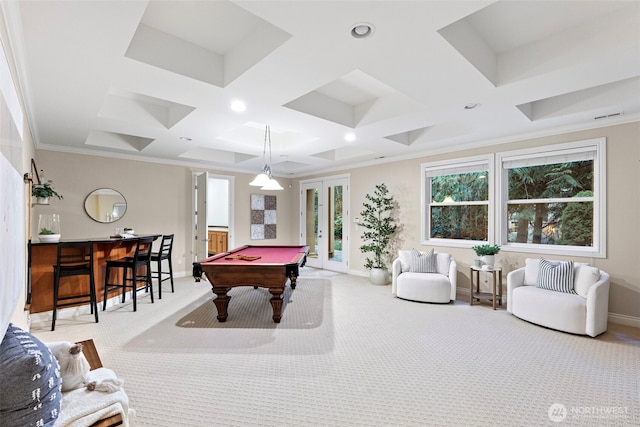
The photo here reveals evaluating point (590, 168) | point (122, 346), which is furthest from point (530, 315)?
point (122, 346)

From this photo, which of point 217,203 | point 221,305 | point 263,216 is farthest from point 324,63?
point 217,203

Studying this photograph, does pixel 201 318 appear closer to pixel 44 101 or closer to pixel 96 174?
pixel 44 101

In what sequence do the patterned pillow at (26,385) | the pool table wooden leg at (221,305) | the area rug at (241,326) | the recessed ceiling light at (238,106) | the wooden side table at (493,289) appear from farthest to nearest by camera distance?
the wooden side table at (493,289), the pool table wooden leg at (221,305), the recessed ceiling light at (238,106), the area rug at (241,326), the patterned pillow at (26,385)

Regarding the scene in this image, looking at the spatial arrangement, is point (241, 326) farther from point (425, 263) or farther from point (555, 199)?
point (555, 199)

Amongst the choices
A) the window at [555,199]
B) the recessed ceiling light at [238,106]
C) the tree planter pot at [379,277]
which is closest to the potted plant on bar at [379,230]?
the tree planter pot at [379,277]

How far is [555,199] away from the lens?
14.3 ft

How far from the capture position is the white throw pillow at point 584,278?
357 centimetres

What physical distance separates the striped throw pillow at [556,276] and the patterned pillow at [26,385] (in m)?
4.73

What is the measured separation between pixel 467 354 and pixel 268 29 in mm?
3311

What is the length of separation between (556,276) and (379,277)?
283 centimetres

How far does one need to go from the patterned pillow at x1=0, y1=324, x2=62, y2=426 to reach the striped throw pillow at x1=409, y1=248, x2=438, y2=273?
4689mm

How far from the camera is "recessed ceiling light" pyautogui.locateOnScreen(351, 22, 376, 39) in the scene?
2002 millimetres

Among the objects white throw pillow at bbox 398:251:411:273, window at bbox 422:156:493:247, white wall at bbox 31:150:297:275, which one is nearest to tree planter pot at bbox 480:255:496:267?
window at bbox 422:156:493:247

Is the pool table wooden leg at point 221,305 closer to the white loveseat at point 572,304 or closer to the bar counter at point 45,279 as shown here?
the bar counter at point 45,279
